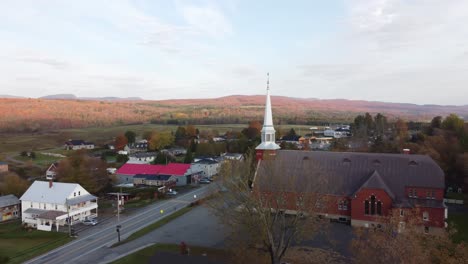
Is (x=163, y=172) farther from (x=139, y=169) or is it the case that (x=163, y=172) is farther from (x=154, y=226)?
(x=154, y=226)

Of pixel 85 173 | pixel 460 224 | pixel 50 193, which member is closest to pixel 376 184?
pixel 460 224

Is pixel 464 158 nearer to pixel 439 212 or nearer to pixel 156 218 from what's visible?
pixel 439 212

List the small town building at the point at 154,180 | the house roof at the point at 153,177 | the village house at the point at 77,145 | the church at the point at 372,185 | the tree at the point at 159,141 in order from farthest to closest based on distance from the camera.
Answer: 1. the village house at the point at 77,145
2. the tree at the point at 159,141
3. the house roof at the point at 153,177
4. the small town building at the point at 154,180
5. the church at the point at 372,185

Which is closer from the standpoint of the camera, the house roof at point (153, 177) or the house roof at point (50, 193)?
the house roof at point (50, 193)

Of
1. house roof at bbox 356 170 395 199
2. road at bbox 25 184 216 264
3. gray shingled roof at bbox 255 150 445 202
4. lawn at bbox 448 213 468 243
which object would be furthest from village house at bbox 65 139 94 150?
lawn at bbox 448 213 468 243

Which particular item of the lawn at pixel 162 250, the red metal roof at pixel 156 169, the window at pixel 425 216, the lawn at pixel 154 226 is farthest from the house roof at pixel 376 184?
the red metal roof at pixel 156 169

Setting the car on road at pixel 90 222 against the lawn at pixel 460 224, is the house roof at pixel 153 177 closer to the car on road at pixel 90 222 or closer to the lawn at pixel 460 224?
the car on road at pixel 90 222

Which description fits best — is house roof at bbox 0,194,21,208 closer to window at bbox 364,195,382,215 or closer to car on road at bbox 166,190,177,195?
car on road at bbox 166,190,177,195
